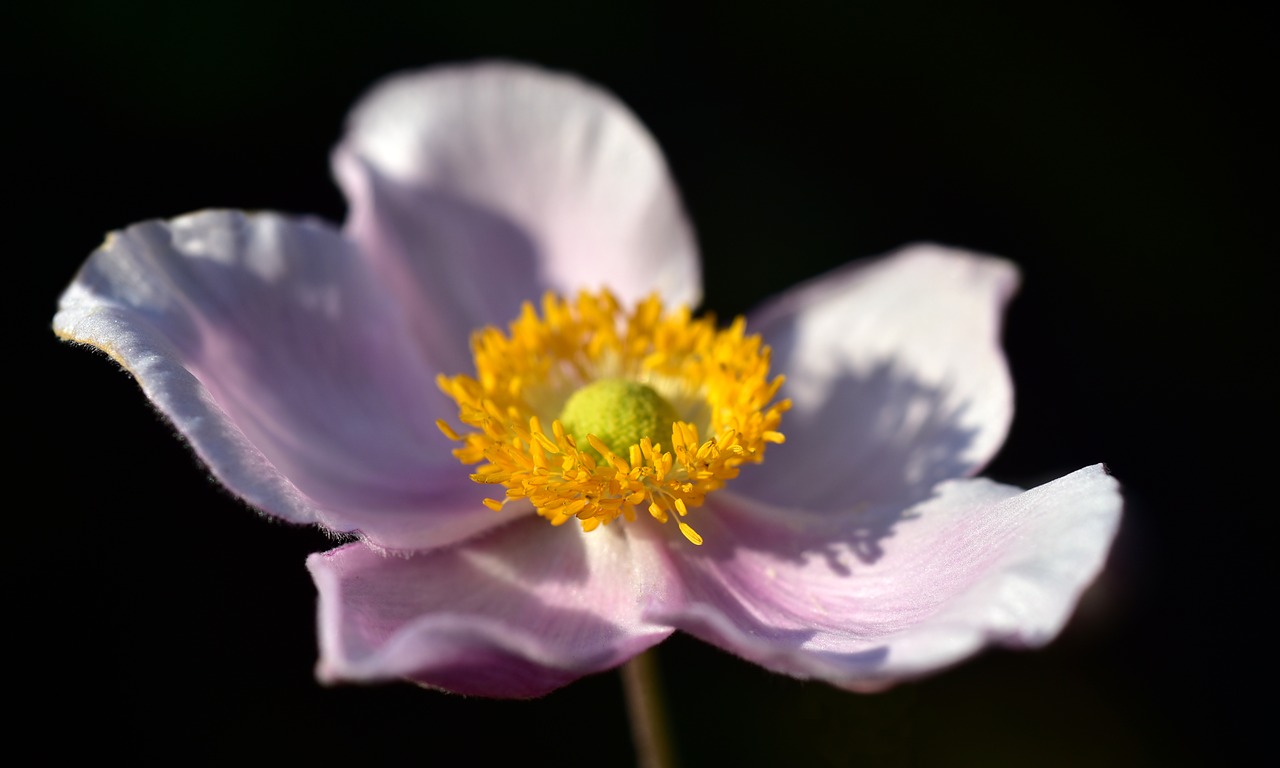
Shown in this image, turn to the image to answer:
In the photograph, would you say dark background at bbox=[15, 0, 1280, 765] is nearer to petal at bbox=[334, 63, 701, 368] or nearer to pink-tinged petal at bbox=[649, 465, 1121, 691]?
petal at bbox=[334, 63, 701, 368]

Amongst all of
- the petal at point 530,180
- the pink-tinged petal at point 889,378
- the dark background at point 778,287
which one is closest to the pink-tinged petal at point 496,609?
the pink-tinged petal at point 889,378

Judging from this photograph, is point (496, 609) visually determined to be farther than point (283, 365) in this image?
No

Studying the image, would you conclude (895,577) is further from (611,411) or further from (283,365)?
(283,365)

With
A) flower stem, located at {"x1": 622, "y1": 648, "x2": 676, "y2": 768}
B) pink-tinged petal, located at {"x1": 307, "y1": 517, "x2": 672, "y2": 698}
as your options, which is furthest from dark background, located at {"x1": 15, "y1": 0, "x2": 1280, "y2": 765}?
pink-tinged petal, located at {"x1": 307, "y1": 517, "x2": 672, "y2": 698}

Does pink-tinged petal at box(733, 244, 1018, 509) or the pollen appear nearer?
the pollen

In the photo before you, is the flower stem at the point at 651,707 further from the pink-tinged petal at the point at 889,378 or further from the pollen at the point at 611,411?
the pink-tinged petal at the point at 889,378

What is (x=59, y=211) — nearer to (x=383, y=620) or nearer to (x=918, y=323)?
(x=383, y=620)

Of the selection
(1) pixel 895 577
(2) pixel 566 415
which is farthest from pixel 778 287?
(1) pixel 895 577
